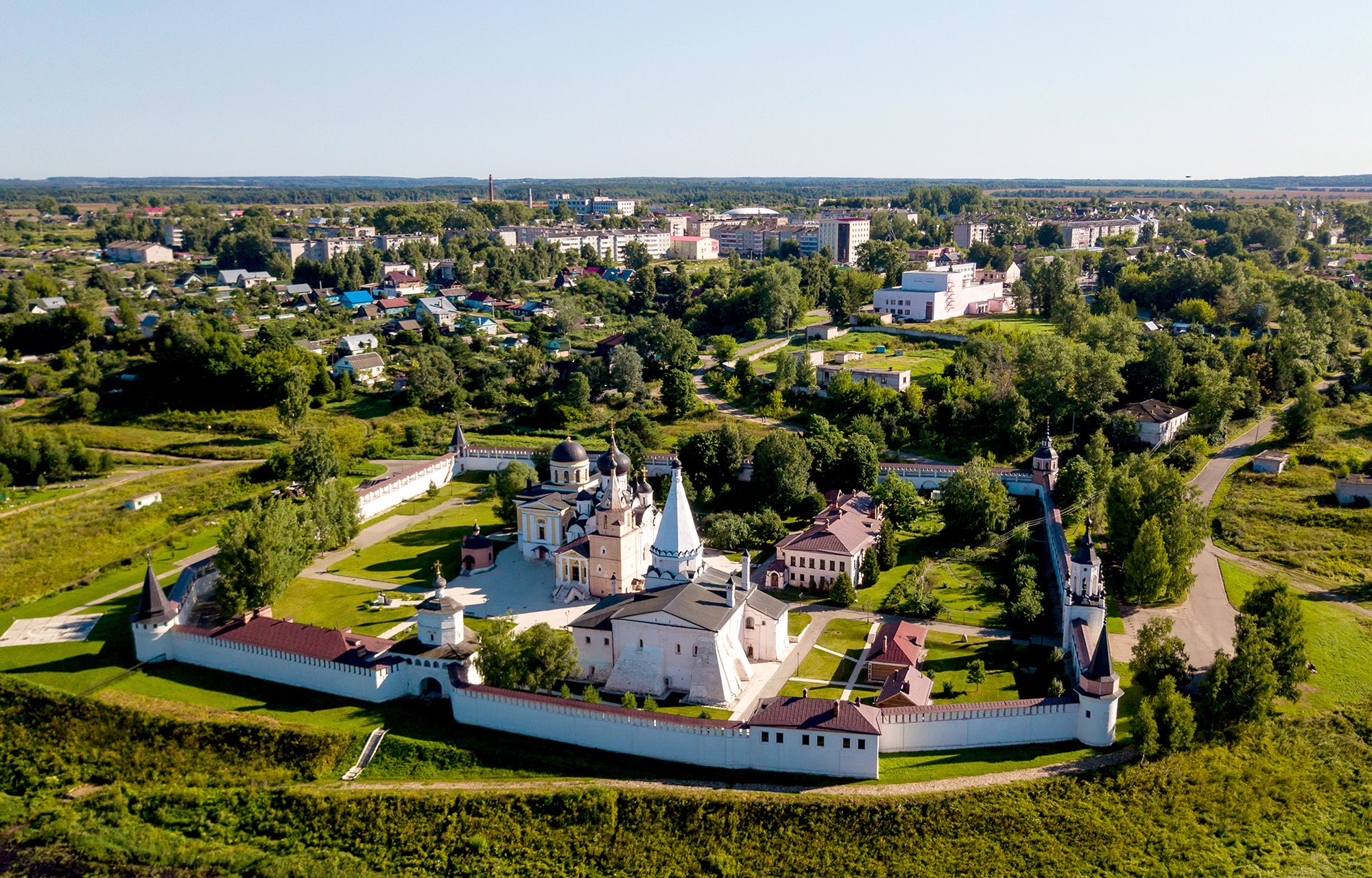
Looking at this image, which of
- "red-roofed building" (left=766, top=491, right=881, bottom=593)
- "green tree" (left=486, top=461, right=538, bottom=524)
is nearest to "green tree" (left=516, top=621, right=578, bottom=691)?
"red-roofed building" (left=766, top=491, right=881, bottom=593)

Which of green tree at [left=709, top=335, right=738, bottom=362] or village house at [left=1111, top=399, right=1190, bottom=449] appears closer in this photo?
village house at [left=1111, top=399, right=1190, bottom=449]

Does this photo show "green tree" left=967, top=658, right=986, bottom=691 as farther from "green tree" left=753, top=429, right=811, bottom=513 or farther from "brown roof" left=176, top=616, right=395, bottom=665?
"brown roof" left=176, top=616, right=395, bottom=665

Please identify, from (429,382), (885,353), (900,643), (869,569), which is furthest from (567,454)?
Answer: (885,353)

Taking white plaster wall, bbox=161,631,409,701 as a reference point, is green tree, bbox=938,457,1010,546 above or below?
above

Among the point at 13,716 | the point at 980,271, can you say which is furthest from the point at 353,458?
the point at 980,271

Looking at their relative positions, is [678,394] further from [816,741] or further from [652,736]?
[816,741]

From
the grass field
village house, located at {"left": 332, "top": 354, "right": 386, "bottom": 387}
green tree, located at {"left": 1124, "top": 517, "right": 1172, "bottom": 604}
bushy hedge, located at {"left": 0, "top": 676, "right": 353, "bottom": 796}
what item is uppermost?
the grass field
